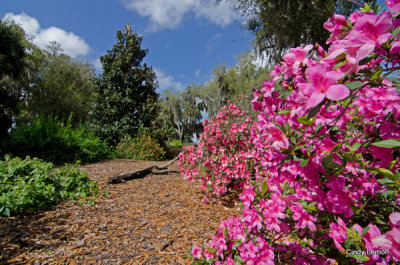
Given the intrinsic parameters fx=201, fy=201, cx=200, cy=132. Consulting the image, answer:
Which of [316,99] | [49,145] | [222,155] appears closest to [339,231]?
[316,99]

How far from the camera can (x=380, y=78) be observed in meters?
0.62

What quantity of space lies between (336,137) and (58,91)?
62.0 feet

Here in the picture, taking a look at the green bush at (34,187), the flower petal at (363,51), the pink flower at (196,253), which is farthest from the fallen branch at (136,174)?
the flower petal at (363,51)

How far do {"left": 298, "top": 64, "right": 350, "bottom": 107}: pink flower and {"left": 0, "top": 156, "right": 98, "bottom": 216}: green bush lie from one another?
3.34 m

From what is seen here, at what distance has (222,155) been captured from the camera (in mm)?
3303

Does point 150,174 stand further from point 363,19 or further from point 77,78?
point 77,78

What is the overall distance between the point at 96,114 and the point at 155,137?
→ 3.21 metres

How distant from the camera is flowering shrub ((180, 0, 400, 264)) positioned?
1.89ft

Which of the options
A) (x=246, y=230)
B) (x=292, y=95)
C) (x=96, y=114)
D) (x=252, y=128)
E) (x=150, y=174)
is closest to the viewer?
(x=292, y=95)

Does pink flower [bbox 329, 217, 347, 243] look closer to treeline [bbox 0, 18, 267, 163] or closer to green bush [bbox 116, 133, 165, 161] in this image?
treeline [bbox 0, 18, 267, 163]

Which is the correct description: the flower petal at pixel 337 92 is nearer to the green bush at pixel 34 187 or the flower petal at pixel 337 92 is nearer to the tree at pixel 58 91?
the green bush at pixel 34 187

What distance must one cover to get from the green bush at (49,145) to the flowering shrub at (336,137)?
22.3 ft

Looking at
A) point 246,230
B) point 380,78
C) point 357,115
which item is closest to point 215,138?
point 246,230

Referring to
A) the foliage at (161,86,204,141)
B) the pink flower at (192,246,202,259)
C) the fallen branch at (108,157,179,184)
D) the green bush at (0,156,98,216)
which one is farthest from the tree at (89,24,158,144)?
the foliage at (161,86,204,141)
